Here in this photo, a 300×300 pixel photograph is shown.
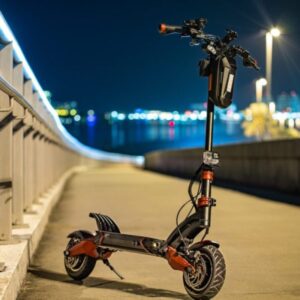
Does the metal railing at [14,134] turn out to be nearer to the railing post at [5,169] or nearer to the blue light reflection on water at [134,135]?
the railing post at [5,169]

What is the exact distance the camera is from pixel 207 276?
518cm

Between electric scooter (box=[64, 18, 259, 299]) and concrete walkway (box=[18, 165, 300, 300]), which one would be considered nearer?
electric scooter (box=[64, 18, 259, 299])

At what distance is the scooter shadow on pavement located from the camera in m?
5.64

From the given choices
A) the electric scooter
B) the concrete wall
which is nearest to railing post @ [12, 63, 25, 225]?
the electric scooter

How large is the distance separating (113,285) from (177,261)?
3.10ft

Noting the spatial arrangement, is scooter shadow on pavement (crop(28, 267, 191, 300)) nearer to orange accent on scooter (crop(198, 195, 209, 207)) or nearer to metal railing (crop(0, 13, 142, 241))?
metal railing (crop(0, 13, 142, 241))

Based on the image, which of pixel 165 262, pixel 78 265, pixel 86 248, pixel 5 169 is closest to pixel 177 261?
pixel 86 248

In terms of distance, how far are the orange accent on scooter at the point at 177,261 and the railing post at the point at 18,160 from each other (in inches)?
106

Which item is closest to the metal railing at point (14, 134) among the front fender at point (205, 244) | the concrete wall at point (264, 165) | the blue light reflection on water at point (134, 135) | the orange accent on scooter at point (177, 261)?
the orange accent on scooter at point (177, 261)

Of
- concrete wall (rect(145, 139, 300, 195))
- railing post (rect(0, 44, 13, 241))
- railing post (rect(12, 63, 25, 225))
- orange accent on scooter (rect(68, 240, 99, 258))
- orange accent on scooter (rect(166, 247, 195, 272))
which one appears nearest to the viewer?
orange accent on scooter (rect(166, 247, 195, 272))

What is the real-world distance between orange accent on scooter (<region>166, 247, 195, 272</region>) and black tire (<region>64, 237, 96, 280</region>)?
39.7 inches

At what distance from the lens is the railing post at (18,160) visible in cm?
772

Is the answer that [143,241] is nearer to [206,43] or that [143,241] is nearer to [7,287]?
[7,287]

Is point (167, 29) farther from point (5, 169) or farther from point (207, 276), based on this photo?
point (5, 169)
